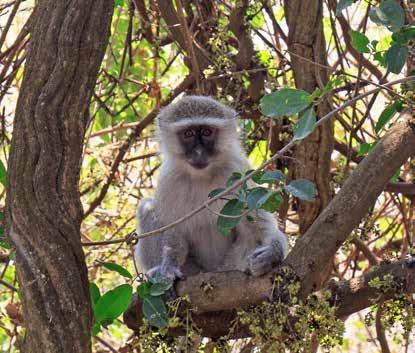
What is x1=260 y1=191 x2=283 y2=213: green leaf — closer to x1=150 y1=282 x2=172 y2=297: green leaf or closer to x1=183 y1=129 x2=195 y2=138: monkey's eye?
x1=150 y1=282 x2=172 y2=297: green leaf

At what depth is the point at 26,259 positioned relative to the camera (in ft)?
8.95

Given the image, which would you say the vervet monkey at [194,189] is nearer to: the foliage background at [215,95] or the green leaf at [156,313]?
the foliage background at [215,95]

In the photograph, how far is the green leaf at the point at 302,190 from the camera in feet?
9.29

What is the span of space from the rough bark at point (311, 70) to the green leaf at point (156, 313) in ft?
4.46

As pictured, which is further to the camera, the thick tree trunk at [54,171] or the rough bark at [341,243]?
the rough bark at [341,243]

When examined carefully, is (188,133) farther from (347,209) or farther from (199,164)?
(347,209)

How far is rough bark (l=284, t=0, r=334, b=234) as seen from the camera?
14.1 feet

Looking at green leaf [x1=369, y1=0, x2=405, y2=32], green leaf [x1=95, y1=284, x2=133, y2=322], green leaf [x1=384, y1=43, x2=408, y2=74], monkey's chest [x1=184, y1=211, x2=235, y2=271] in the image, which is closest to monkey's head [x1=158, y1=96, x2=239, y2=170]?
monkey's chest [x1=184, y1=211, x2=235, y2=271]

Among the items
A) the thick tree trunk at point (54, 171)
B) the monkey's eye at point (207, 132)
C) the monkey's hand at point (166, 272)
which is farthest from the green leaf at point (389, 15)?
the monkey's eye at point (207, 132)

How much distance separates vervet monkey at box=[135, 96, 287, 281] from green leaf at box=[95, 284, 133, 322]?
142 centimetres

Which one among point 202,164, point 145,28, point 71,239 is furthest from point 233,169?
point 71,239

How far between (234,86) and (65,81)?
2284 millimetres

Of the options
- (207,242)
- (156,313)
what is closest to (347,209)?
(156,313)

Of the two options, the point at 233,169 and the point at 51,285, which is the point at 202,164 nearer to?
the point at 233,169
